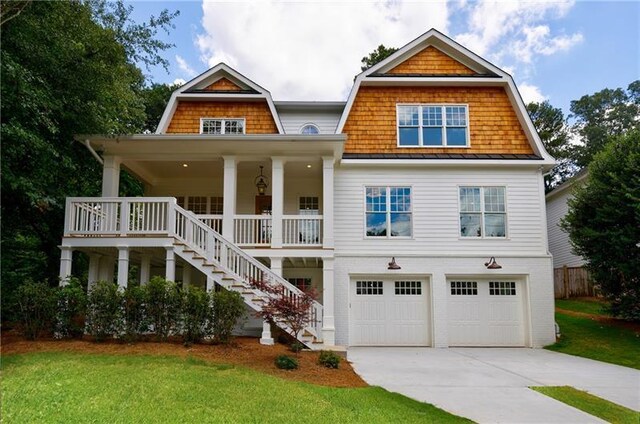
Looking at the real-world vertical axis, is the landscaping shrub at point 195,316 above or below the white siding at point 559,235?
below

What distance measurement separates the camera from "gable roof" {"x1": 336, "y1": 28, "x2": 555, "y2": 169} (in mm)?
13062

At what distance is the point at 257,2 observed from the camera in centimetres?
1180

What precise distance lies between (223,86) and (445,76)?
7227 millimetres

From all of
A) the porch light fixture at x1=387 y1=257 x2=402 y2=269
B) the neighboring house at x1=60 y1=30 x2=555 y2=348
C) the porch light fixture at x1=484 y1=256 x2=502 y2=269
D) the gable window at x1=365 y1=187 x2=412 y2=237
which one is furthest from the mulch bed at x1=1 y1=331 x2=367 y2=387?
the porch light fixture at x1=484 y1=256 x2=502 y2=269

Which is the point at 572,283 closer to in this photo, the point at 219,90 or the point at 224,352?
the point at 224,352

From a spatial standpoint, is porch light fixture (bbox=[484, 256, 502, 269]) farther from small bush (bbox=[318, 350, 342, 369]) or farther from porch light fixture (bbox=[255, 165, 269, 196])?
porch light fixture (bbox=[255, 165, 269, 196])

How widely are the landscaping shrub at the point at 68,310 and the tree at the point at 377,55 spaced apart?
67.4 feet

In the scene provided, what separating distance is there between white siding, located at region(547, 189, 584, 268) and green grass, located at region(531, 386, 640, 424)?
48.0ft

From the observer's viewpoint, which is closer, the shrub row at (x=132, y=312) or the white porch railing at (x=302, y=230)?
the shrub row at (x=132, y=312)

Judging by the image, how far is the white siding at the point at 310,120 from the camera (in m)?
14.1

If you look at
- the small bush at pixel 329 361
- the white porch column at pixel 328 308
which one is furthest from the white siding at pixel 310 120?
the small bush at pixel 329 361

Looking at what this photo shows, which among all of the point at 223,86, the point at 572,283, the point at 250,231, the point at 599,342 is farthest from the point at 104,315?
the point at 572,283

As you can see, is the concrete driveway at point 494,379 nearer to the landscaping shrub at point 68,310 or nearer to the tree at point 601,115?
the landscaping shrub at point 68,310

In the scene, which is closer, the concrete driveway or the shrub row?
the concrete driveway
